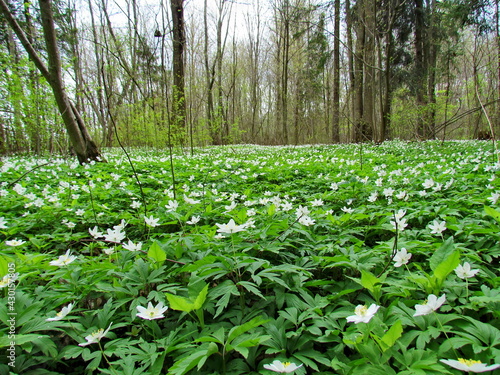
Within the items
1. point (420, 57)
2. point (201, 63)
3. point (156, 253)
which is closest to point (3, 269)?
point (156, 253)

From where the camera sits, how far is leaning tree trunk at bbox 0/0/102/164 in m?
4.78

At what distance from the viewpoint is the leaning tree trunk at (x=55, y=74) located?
15.7 feet

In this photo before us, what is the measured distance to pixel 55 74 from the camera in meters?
5.16

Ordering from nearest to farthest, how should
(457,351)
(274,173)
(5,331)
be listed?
(457,351), (5,331), (274,173)

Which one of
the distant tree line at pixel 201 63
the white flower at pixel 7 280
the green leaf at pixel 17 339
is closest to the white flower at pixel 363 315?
the green leaf at pixel 17 339

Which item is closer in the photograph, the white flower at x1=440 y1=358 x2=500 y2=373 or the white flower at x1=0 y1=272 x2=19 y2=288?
the white flower at x1=440 y1=358 x2=500 y2=373

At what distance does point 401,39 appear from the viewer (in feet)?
45.0

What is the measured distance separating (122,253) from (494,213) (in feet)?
7.59

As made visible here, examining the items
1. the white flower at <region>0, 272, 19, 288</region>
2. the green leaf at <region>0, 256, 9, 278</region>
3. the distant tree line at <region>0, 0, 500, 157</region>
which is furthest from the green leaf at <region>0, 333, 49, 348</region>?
the distant tree line at <region>0, 0, 500, 157</region>

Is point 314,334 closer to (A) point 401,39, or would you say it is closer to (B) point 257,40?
(A) point 401,39

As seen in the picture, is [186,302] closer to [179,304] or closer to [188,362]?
[179,304]

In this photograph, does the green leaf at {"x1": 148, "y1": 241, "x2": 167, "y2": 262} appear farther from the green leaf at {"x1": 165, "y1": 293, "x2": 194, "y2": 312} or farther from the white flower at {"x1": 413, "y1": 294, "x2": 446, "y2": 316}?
the white flower at {"x1": 413, "y1": 294, "x2": 446, "y2": 316}

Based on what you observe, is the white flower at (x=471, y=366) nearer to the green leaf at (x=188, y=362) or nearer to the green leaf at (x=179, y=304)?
the green leaf at (x=188, y=362)

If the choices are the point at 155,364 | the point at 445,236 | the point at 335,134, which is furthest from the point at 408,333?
the point at 335,134
